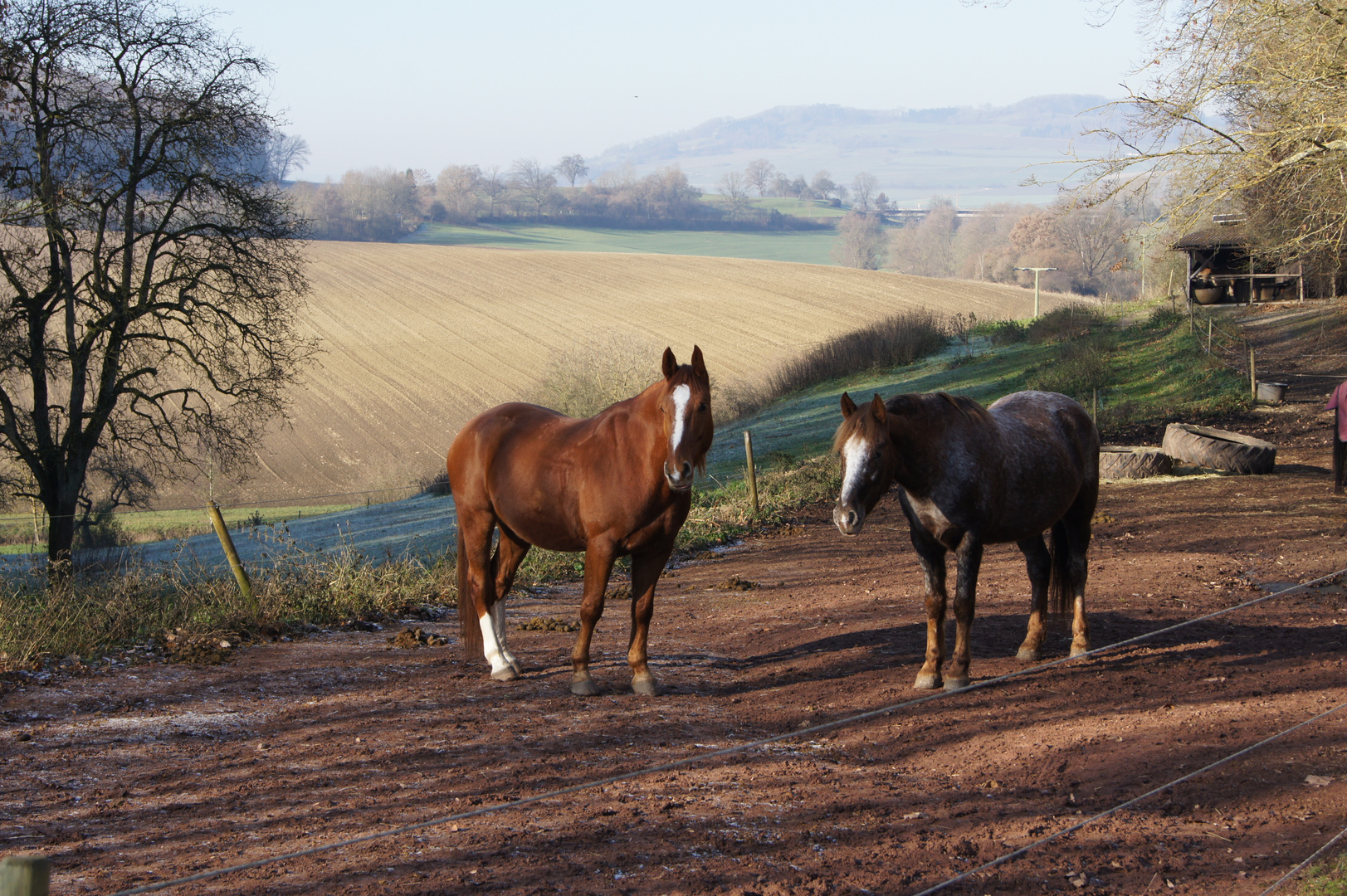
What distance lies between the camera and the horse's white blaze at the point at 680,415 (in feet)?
19.8

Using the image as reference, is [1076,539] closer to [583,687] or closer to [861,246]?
[583,687]

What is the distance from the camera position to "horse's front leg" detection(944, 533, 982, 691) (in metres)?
6.30

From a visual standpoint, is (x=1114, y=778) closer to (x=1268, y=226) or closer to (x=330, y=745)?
(x=330, y=745)

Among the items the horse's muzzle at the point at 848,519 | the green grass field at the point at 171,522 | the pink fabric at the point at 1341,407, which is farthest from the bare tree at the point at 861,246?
the horse's muzzle at the point at 848,519

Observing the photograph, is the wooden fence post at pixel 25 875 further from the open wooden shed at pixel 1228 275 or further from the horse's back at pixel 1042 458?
the open wooden shed at pixel 1228 275

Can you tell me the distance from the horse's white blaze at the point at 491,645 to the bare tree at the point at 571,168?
153 meters

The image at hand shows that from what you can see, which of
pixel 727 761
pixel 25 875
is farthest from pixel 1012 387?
pixel 25 875

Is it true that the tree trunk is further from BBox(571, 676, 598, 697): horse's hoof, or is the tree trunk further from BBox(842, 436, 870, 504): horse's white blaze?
BBox(842, 436, 870, 504): horse's white blaze

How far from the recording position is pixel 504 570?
24.4 ft

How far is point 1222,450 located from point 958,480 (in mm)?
10980

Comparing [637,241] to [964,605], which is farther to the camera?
[637,241]

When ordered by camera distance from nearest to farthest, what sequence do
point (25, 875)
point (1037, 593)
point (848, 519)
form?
point (25, 875) → point (848, 519) → point (1037, 593)

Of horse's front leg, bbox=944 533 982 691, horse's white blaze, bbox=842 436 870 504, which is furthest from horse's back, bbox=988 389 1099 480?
horse's white blaze, bbox=842 436 870 504

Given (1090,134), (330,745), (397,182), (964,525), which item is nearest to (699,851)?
(330,745)
